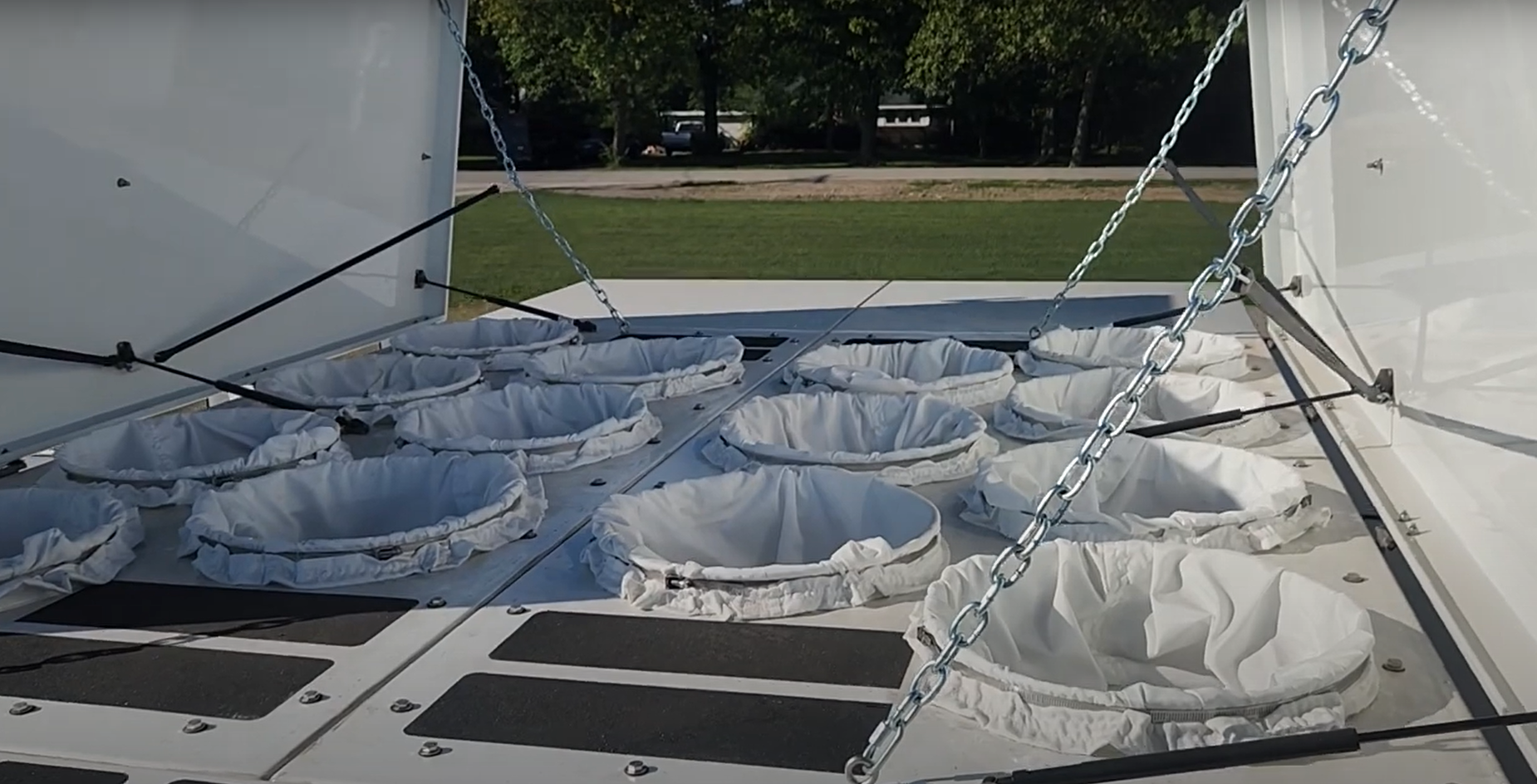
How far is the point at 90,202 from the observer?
3.77 metres

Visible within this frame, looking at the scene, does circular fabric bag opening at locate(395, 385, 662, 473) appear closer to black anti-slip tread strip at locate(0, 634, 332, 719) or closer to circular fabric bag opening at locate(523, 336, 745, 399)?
circular fabric bag opening at locate(523, 336, 745, 399)

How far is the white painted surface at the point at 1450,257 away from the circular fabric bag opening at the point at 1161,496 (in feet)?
0.95

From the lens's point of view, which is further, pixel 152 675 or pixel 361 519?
pixel 361 519

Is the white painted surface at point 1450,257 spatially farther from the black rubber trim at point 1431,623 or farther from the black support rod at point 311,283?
the black support rod at point 311,283

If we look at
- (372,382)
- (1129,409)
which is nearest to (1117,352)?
(372,382)

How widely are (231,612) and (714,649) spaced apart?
0.90m

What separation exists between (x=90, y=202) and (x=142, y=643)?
171 cm

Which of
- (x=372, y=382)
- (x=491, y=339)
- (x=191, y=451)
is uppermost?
(x=491, y=339)

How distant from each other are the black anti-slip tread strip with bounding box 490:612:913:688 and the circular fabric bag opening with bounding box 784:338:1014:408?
1.71 meters

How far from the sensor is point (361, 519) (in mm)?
3445

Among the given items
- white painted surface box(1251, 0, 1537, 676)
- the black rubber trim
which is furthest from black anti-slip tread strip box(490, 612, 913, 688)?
white painted surface box(1251, 0, 1537, 676)

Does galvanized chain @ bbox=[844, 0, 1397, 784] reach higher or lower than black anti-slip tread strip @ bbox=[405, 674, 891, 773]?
higher

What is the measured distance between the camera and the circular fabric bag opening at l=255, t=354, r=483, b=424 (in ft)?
13.6

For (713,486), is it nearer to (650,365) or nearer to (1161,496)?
(1161,496)
